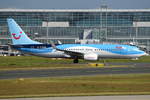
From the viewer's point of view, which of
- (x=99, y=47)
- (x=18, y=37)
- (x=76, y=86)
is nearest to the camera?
(x=76, y=86)

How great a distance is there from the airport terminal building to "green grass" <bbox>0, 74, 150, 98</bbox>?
102577mm

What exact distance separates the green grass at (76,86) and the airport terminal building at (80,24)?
103 meters

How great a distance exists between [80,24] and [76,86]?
118 m

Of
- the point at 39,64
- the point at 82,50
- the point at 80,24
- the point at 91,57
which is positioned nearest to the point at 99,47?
the point at 82,50

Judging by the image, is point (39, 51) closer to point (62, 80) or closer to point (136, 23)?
point (62, 80)

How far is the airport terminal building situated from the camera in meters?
139

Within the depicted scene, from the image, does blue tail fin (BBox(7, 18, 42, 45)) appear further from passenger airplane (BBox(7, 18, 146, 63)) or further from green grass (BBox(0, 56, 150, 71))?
green grass (BBox(0, 56, 150, 71))

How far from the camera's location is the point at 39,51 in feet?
219

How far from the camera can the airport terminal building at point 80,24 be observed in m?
139

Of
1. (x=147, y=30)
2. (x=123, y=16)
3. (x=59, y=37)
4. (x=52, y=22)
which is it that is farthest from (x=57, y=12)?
(x=147, y=30)

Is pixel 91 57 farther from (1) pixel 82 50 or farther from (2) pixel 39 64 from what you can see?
(2) pixel 39 64

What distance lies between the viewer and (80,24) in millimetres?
146750

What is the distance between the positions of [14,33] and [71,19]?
80214mm

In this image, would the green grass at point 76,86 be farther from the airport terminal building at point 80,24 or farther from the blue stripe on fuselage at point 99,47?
the airport terminal building at point 80,24
